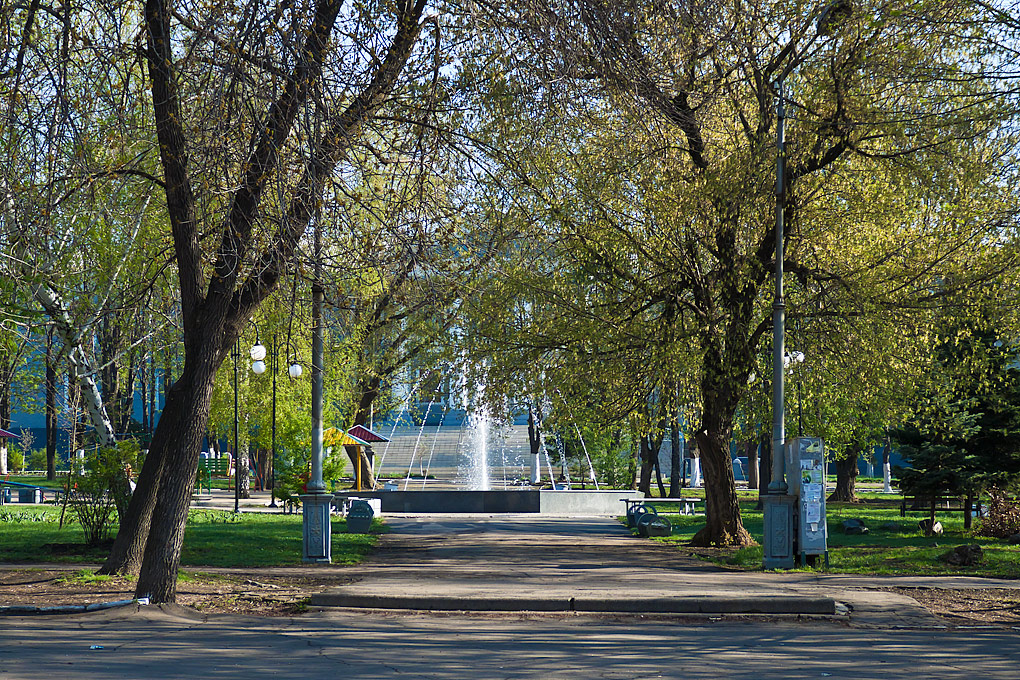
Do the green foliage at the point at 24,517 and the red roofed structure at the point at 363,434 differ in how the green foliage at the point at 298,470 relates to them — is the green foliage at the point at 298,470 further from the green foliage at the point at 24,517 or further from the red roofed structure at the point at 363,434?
the green foliage at the point at 24,517

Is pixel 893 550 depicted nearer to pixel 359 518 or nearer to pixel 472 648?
pixel 359 518

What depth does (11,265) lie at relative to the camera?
48.5ft

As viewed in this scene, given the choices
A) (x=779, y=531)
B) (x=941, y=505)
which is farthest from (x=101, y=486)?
(x=941, y=505)

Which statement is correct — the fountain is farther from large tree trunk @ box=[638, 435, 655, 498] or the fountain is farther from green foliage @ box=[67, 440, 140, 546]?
green foliage @ box=[67, 440, 140, 546]

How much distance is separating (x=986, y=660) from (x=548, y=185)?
11.3 m

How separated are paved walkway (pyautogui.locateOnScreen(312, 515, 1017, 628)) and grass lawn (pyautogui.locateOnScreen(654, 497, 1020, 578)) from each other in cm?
98

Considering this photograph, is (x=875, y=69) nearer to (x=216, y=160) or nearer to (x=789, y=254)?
(x=789, y=254)

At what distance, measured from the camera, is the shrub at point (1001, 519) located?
2273 cm

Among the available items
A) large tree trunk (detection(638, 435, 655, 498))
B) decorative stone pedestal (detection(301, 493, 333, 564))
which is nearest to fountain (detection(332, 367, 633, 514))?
decorative stone pedestal (detection(301, 493, 333, 564))

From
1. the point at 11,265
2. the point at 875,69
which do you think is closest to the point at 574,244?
the point at 875,69

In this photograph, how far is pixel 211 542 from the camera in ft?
66.2

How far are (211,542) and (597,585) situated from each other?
9.60m

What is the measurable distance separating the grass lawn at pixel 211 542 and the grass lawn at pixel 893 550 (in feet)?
25.4

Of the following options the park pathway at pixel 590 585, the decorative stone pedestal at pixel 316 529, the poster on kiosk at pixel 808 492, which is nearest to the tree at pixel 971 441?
the poster on kiosk at pixel 808 492
